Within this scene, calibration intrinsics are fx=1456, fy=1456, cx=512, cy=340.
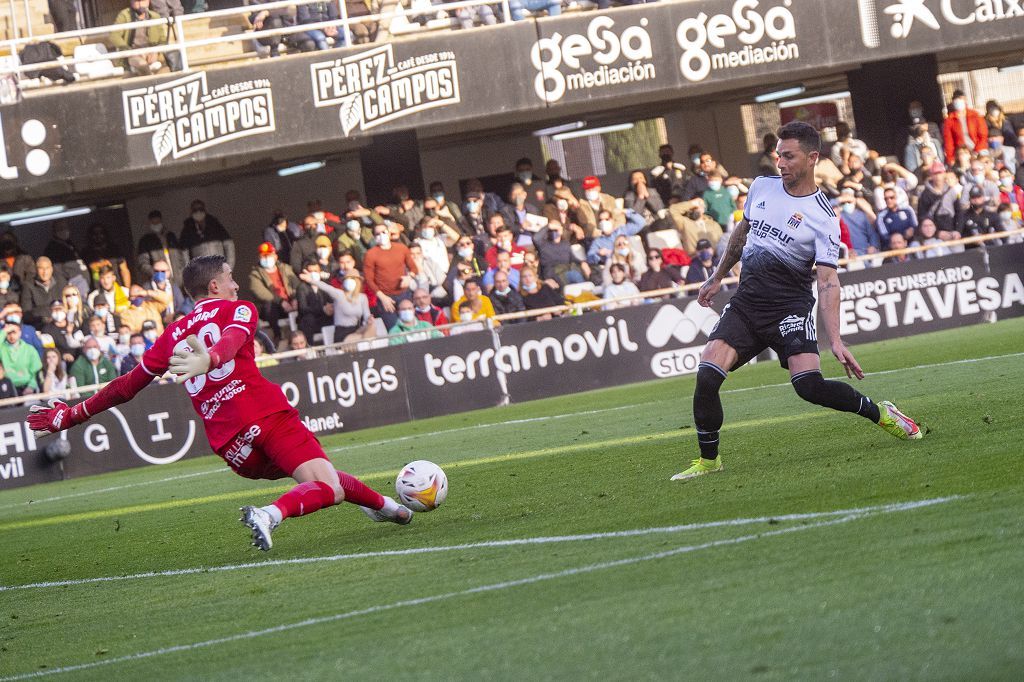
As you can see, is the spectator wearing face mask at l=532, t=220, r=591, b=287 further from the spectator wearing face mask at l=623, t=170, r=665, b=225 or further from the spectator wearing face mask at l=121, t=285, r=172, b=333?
the spectator wearing face mask at l=121, t=285, r=172, b=333

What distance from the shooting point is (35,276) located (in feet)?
70.6

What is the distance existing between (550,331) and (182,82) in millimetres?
6962

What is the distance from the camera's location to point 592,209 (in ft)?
74.3

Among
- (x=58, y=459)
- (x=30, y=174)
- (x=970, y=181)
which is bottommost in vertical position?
(x=58, y=459)

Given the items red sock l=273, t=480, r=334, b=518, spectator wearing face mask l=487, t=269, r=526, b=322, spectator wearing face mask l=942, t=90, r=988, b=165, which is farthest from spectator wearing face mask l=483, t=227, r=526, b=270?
red sock l=273, t=480, r=334, b=518

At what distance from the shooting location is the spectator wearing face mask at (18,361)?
1939 cm

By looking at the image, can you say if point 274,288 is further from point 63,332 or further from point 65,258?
point 65,258

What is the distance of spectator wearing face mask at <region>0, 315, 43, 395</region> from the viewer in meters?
19.4

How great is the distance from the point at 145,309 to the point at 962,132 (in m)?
14.0

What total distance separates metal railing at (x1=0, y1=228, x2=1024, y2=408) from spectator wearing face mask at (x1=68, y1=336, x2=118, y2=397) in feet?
0.57

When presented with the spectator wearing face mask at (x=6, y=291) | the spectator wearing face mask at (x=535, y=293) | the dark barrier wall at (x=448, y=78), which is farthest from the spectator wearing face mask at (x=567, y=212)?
the spectator wearing face mask at (x=6, y=291)

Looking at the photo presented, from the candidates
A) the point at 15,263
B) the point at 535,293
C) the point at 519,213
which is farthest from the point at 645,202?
the point at 15,263

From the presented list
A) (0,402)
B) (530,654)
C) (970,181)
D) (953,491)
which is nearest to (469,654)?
(530,654)

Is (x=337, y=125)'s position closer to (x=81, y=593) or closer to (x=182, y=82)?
(x=182, y=82)
